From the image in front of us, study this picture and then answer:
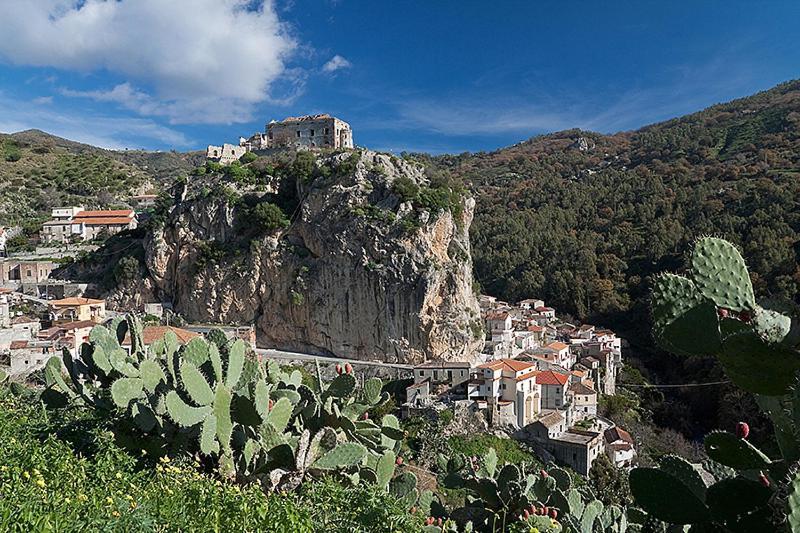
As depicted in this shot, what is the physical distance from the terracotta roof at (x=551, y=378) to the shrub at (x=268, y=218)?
47.4ft

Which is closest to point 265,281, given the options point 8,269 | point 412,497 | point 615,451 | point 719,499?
point 8,269

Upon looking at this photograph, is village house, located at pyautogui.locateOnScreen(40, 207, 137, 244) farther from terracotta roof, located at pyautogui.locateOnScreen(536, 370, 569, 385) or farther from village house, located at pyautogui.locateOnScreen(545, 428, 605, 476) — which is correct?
village house, located at pyautogui.locateOnScreen(545, 428, 605, 476)

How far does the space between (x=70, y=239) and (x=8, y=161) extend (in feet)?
64.3

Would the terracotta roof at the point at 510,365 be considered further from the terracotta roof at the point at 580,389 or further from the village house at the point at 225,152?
the village house at the point at 225,152

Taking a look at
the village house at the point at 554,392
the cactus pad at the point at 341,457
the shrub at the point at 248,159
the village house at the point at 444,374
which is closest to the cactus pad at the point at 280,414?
the cactus pad at the point at 341,457

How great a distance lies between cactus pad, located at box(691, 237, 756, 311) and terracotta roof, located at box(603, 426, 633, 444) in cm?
2085

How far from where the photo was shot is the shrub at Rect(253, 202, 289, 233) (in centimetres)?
2566

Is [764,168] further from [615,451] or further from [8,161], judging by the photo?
[8,161]

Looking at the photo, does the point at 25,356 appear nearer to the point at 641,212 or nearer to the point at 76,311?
the point at 76,311

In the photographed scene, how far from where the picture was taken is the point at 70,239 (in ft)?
107

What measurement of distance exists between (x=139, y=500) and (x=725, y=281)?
332 centimetres


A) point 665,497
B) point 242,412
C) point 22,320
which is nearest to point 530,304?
point 22,320

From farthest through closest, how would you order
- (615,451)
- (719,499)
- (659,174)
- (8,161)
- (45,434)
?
(659,174) → (8,161) → (615,451) → (45,434) → (719,499)

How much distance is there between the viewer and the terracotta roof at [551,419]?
20828 mm
